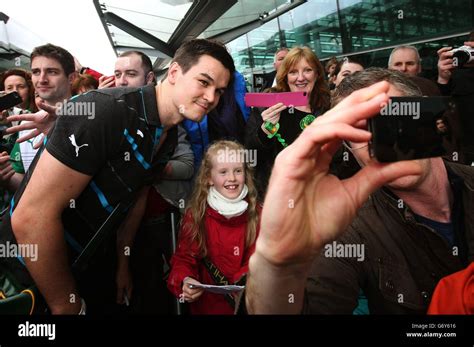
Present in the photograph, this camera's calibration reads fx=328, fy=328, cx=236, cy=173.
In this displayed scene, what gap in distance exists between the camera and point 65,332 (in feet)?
2.02

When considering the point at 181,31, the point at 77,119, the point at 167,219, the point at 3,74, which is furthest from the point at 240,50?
the point at 77,119

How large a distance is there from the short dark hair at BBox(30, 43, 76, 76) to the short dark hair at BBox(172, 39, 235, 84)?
71 cm

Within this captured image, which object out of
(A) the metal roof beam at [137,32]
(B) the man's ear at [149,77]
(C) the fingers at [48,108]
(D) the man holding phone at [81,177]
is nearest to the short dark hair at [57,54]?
(B) the man's ear at [149,77]

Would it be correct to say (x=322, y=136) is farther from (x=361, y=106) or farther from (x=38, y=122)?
(x=38, y=122)

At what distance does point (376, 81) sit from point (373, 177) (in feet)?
1.35

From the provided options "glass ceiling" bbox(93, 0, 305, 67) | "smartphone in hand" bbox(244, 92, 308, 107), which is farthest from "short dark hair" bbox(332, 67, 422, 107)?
"glass ceiling" bbox(93, 0, 305, 67)

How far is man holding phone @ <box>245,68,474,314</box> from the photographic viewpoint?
0.44 metres

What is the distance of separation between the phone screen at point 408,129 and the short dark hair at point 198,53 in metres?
0.80

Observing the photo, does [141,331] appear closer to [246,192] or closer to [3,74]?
[246,192]

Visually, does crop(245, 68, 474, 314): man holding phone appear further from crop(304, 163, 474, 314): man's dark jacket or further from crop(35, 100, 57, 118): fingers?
crop(35, 100, 57, 118): fingers

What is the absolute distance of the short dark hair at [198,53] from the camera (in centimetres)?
113

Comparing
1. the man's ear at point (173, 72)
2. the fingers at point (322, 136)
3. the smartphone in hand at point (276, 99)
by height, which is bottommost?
the fingers at point (322, 136)

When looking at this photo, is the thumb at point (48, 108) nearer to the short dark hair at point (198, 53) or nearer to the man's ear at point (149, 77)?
the short dark hair at point (198, 53)

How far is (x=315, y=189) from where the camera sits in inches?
19.0
